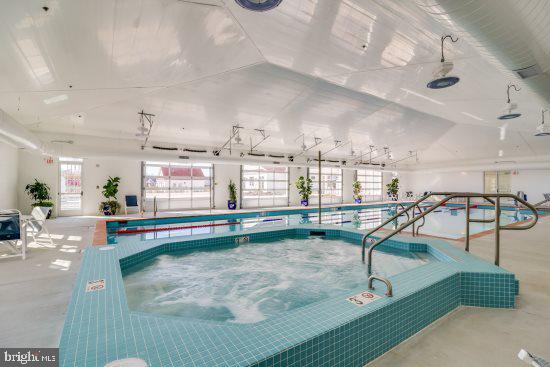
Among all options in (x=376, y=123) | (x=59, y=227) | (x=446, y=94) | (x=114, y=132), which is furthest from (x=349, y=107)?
(x=59, y=227)

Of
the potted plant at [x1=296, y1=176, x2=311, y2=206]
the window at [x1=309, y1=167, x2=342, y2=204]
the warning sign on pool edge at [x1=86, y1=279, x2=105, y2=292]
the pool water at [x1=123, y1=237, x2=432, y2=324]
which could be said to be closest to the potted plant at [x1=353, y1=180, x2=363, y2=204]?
the window at [x1=309, y1=167, x2=342, y2=204]

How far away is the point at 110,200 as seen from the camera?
10570mm

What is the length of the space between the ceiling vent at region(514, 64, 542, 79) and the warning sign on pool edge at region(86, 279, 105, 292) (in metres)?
4.73

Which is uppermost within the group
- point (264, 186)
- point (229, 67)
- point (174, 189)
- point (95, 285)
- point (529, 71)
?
point (229, 67)

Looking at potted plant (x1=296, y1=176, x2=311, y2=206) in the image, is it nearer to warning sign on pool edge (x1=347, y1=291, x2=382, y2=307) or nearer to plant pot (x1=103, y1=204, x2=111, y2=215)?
plant pot (x1=103, y1=204, x2=111, y2=215)

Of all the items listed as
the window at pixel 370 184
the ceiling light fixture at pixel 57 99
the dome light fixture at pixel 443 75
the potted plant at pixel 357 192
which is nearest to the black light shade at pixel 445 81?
the dome light fixture at pixel 443 75

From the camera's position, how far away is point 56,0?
2.77 metres

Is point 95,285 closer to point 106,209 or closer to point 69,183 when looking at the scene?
point 106,209

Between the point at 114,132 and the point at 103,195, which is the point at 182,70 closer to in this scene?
the point at 114,132

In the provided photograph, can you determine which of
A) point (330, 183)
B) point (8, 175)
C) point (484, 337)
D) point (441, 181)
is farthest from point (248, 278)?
point (441, 181)

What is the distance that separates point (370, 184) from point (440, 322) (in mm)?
18706

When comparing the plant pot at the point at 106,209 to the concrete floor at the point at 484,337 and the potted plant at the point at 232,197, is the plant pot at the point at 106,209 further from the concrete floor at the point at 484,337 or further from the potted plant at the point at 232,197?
the concrete floor at the point at 484,337

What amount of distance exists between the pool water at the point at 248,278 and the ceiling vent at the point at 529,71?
280 centimetres

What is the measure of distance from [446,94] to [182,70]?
609 centimetres
